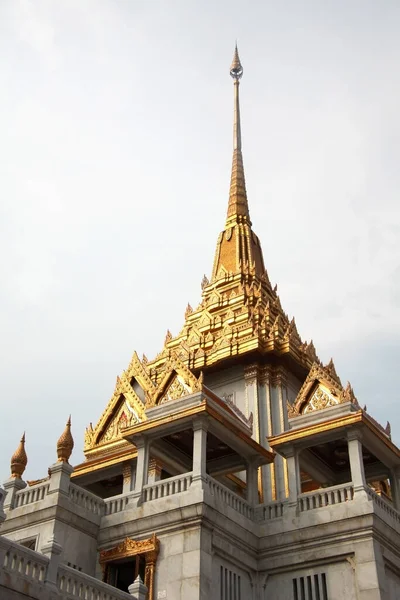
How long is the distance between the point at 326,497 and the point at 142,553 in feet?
16.7

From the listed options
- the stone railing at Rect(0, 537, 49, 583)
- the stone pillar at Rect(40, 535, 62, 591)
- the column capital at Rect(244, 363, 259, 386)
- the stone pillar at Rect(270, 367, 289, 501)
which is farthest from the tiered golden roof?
the stone railing at Rect(0, 537, 49, 583)

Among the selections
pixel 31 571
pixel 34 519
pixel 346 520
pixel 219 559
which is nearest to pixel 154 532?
pixel 219 559

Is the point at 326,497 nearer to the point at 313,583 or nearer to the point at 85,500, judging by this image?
the point at 313,583

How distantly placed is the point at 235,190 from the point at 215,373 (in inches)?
520

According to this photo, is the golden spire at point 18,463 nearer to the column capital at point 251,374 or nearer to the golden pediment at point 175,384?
the golden pediment at point 175,384

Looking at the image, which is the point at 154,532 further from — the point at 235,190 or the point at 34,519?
the point at 235,190

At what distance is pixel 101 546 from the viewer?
2277 centimetres

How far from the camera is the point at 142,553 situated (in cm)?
2172

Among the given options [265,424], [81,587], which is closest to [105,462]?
[265,424]

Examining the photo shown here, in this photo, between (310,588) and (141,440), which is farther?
(141,440)

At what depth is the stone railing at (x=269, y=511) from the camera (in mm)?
23375

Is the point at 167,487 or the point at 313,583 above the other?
the point at 167,487

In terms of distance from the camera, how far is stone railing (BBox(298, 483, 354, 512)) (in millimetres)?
22438

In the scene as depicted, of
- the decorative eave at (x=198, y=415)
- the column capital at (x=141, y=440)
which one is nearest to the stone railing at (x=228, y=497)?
the decorative eave at (x=198, y=415)
